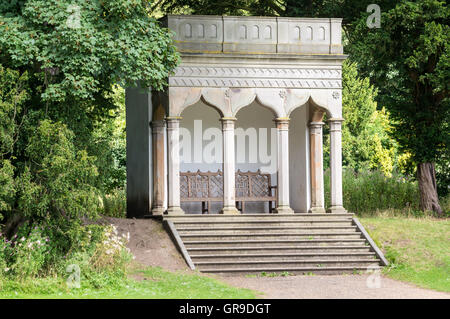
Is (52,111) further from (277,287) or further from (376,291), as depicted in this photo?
(376,291)

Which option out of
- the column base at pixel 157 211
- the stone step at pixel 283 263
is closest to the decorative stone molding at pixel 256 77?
the column base at pixel 157 211

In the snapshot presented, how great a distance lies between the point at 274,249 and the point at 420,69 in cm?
935

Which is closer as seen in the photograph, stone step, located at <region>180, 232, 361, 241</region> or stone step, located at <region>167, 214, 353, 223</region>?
stone step, located at <region>180, 232, 361, 241</region>

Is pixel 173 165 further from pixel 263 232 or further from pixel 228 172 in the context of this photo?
pixel 263 232

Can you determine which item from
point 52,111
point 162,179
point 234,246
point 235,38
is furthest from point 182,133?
point 52,111

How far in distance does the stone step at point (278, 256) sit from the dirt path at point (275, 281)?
0.74m

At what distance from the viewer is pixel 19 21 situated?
18266mm

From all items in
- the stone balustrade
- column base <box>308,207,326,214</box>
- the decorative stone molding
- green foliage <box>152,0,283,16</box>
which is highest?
green foliage <box>152,0,283,16</box>

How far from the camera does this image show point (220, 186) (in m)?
25.0

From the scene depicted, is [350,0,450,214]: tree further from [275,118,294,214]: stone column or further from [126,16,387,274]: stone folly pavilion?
[275,118,294,214]: stone column

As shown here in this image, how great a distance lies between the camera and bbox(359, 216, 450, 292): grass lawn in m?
19.0

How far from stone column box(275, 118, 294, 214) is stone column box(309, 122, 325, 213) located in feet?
3.87

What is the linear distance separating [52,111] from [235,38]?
21.5 ft

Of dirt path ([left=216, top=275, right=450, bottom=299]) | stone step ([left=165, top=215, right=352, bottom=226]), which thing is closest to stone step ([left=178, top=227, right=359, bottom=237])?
stone step ([left=165, top=215, right=352, bottom=226])
